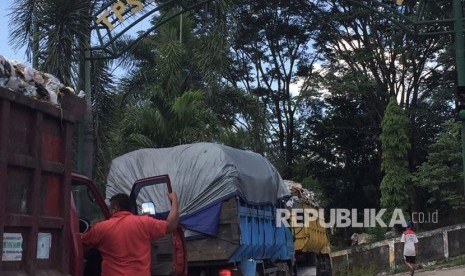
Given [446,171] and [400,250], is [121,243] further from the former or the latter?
[446,171]

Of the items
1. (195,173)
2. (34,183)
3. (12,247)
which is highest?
(195,173)

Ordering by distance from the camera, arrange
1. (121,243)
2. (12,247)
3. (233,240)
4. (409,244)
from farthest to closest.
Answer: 1. (409,244)
2. (233,240)
3. (121,243)
4. (12,247)

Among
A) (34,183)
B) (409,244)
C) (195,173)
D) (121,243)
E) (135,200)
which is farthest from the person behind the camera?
(409,244)

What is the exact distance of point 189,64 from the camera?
20.1 metres

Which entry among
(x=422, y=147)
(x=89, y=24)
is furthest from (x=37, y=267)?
(x=422, y=147)

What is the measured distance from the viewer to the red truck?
4781mm

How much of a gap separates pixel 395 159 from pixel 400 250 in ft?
21.6

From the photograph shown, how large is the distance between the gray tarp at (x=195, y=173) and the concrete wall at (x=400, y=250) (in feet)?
49.9

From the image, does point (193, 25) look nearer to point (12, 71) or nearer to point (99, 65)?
point (99, 65)

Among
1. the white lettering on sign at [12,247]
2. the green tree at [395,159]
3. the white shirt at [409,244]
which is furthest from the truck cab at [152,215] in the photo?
the green tree at [395,159]

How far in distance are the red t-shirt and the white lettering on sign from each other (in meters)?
1.44

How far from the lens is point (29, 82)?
5227 millimetres

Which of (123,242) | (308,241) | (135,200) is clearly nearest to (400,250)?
(308,241)

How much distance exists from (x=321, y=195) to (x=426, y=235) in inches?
455
